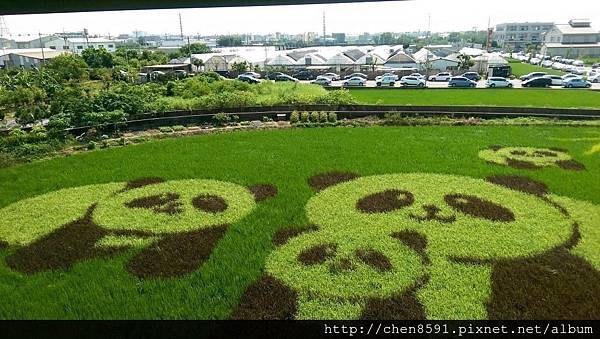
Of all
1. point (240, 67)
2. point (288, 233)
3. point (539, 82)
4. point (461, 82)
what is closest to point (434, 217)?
point (288, 233)

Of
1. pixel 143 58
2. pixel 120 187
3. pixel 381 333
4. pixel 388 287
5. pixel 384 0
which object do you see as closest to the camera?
pixel 384 0

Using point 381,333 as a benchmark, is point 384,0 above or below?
above

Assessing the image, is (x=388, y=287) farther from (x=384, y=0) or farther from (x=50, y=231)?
(x=50, y=231)

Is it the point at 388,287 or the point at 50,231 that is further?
the point at 50,231

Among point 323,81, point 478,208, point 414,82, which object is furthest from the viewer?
point 323,81

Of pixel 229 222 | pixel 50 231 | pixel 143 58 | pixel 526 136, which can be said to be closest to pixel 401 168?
pixel 229 222

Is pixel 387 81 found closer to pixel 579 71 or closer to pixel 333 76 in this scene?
pixel 333 76

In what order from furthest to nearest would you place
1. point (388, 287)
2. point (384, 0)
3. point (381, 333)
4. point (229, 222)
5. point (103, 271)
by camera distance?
point (229, 222) → point (103, 271) → point (388, 287) → point (381, 333) → point (384, 0)
